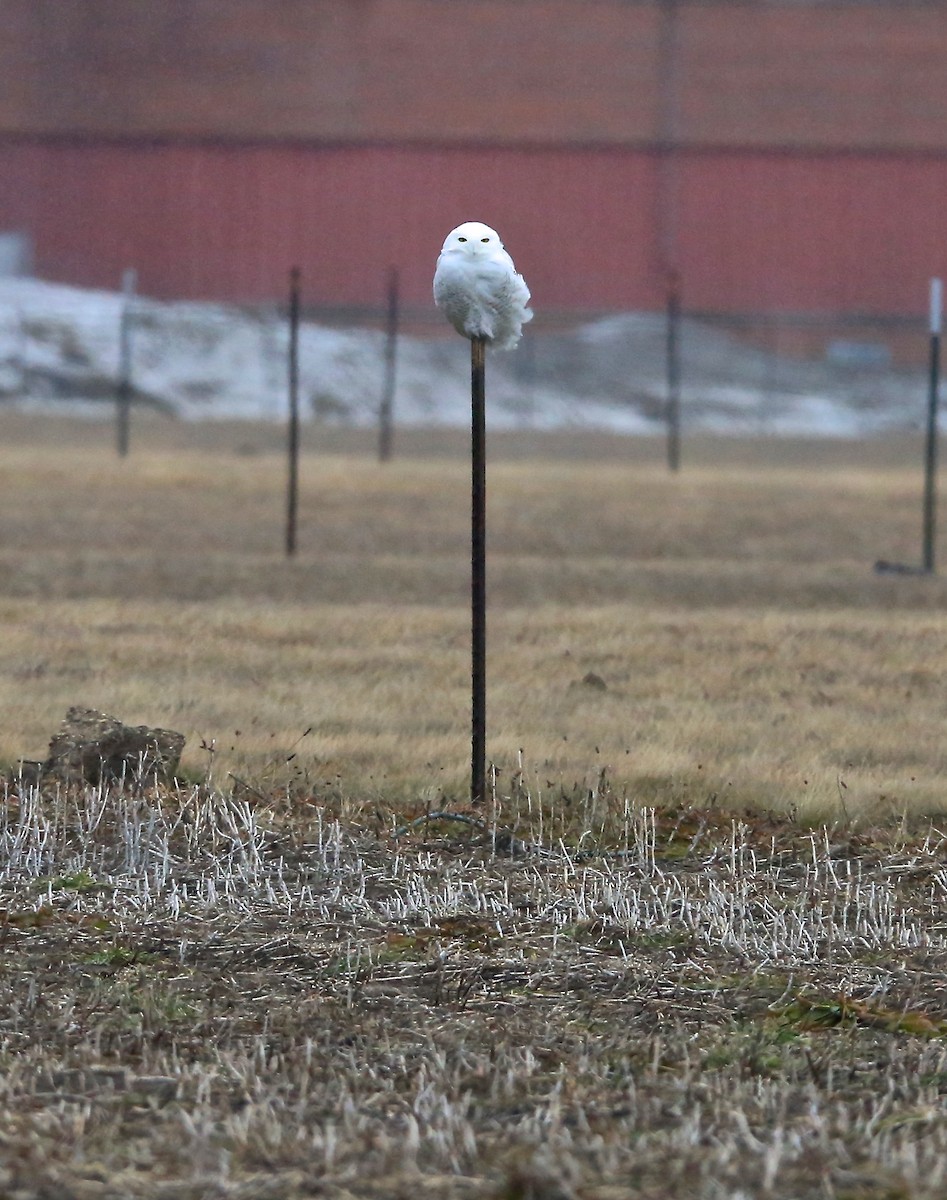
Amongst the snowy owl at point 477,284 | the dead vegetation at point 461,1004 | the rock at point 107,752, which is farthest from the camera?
the rock at point 107,752

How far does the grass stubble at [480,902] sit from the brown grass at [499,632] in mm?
40

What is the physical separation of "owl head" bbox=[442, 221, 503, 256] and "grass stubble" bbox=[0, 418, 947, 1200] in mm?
1832

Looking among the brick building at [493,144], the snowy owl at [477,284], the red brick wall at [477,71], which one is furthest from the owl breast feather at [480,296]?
Result: the red brick wall at [477,71]

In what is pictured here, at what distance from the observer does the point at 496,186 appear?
1614 inches

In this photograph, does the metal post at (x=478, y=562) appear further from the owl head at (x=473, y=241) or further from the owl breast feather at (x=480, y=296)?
the owl head at (x=473, y=241)

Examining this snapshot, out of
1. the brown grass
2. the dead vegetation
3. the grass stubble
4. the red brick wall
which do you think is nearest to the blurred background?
Answer: the red brick wall

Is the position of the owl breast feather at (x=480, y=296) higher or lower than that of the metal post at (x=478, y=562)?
higher

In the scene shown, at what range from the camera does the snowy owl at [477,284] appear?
7.17m

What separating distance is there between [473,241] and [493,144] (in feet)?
113

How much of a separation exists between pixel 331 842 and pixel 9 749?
76.7 inches

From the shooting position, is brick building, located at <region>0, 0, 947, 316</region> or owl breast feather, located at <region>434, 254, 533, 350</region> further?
brick building, located at <region>0, 0, 947, 316</region>

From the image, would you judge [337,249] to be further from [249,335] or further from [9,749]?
[9,749]

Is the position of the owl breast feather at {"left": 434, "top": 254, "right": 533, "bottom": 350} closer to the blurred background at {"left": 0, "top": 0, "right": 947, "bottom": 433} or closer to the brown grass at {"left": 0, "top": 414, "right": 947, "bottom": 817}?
the brown grass at {"left": 0, "top": 414, "right": 947, "bottom": 817}

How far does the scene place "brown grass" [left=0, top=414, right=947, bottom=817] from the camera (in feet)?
26.1
